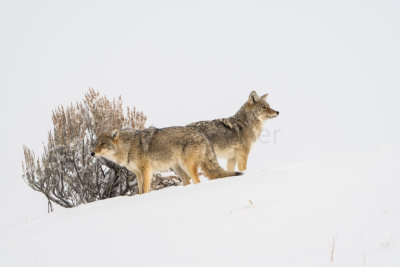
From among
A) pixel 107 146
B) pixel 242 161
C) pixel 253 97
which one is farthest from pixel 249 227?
pixel 253 97

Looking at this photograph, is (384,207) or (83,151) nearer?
(384,207)

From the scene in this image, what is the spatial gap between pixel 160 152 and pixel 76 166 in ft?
12.4

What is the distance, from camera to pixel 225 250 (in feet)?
14.4

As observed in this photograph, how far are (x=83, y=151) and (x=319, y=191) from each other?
25.2ft

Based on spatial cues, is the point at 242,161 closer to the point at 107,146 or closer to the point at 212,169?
the point at 212,169

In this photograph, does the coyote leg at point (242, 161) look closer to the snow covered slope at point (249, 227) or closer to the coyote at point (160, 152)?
the coyote at point (160, 152)

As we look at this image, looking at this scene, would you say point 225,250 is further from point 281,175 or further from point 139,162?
point 139,162

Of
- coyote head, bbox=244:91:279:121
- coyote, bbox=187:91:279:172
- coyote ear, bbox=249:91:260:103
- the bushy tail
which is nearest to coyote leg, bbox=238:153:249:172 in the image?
coyote, bbox=187:91:279:172

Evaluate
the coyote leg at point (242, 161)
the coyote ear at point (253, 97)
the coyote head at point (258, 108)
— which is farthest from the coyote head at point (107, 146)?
the coyote ear at point (253, 97)

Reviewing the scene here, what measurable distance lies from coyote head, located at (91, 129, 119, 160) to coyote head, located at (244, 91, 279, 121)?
3.82 meters

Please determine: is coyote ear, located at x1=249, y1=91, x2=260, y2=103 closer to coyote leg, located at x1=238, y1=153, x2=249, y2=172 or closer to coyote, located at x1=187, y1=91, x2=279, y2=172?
coyote, located at x1=187, y1=91, x2=279, y2=172

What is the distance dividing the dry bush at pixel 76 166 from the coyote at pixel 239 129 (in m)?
2.91

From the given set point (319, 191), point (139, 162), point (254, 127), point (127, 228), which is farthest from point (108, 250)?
point (254, 127)

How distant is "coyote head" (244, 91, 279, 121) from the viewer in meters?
11.5
